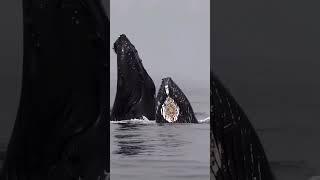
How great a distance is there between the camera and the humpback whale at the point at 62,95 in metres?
2.33

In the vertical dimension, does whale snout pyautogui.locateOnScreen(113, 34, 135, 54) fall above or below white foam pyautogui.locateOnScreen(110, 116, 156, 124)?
above

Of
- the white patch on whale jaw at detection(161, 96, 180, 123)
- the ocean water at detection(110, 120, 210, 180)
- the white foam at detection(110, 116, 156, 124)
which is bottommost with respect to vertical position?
the ocean water at detection(110, 120, 210, 180)

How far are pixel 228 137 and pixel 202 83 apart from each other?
1.26ft

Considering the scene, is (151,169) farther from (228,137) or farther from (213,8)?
(213,8)

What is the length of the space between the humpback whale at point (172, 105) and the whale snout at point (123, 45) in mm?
307

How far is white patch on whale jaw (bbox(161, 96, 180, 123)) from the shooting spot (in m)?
2.36

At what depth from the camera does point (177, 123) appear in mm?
2355

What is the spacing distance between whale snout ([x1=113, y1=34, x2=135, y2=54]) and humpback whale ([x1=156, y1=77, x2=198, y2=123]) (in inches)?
12.1

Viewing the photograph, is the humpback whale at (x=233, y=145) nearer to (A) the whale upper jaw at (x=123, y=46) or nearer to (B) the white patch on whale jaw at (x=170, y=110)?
(B) the white patch on whale jaw at (x=170, y=110)

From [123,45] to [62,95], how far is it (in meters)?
0.52

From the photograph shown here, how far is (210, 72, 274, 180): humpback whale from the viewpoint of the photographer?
7.53 ft

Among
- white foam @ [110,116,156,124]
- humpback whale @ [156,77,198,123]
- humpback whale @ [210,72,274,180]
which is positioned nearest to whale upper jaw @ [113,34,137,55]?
humpback whale @ [156,77,198,123]

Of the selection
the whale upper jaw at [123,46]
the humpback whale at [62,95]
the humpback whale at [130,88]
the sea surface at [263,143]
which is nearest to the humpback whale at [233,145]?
the sea surface at [263,143]

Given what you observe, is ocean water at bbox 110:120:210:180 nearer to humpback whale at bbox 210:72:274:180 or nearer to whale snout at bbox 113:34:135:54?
humpback whale at bbox 210:72:274:180
